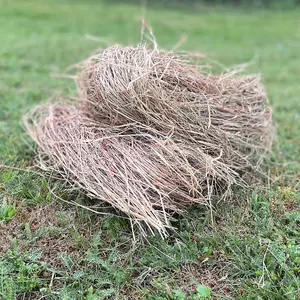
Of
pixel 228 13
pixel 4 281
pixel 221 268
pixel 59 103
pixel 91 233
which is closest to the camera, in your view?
pixel 4 281

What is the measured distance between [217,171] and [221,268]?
64 cm

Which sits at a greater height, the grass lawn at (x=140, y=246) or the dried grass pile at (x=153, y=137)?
the dried grass pile at (x=153, y=137)

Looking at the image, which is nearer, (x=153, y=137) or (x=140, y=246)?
(x=140, y=246)

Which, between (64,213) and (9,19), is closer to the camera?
(64,213)

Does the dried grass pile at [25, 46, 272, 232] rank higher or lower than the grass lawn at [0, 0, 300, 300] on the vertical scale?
higher

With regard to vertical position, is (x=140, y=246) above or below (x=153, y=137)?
below

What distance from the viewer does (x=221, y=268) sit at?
2203 mm

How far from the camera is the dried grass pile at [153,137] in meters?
2.37

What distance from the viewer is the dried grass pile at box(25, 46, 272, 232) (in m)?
2.37

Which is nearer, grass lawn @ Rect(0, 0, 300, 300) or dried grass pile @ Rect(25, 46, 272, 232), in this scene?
grass lawn @ Rect(0, 0, 300, 300)

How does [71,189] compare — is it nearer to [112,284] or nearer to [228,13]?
[112,284]

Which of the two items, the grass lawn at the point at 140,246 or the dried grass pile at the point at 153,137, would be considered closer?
the grass lawn at the point at 140,246

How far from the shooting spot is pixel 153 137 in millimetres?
2543

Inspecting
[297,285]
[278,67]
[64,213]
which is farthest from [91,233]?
[278,67]
